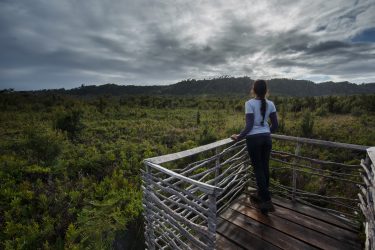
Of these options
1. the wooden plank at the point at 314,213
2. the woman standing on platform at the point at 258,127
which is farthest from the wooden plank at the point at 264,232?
the wooden plank at the point at 314,213

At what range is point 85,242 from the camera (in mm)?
3545

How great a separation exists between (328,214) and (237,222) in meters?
1.48

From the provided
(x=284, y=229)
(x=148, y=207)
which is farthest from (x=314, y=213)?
(x=148, y=207)

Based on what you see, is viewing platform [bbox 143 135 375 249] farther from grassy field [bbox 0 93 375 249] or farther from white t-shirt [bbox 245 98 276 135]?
grassy field [bbox 0 93 375 249]

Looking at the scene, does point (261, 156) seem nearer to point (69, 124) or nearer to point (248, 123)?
point (248, 123)

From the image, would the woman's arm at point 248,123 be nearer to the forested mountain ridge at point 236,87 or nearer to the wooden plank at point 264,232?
the wooden plank at point 264,232

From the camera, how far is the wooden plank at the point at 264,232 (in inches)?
112

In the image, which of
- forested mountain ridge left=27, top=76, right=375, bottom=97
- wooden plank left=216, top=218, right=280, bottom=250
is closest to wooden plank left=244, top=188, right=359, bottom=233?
wooden plank left=216, top=218, right=280, bottom=250

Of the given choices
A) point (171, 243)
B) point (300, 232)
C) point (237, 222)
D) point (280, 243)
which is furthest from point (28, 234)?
point (300, 232)

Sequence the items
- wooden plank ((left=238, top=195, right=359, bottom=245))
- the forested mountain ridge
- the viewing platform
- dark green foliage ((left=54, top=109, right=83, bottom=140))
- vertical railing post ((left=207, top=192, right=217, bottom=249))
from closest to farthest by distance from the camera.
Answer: vertical railing post ((left=207, top=192, right=217, bottom=249))
the viewing platform
wooden plank ((left=238, top=195, right=359, bottom=245))
dark green foliage ((left=54, top=109, right=83, bottom=140))
the forested mountain ridge

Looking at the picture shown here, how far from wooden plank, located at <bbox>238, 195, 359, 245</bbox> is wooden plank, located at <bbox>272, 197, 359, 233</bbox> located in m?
0.08

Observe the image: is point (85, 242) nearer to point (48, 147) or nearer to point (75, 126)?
point (48, 147)

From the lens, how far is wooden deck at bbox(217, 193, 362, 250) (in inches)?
114

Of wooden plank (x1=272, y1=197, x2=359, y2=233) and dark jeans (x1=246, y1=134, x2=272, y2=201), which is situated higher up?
dark jeans (x1=246, y1=134, x2=272, y2=201)
